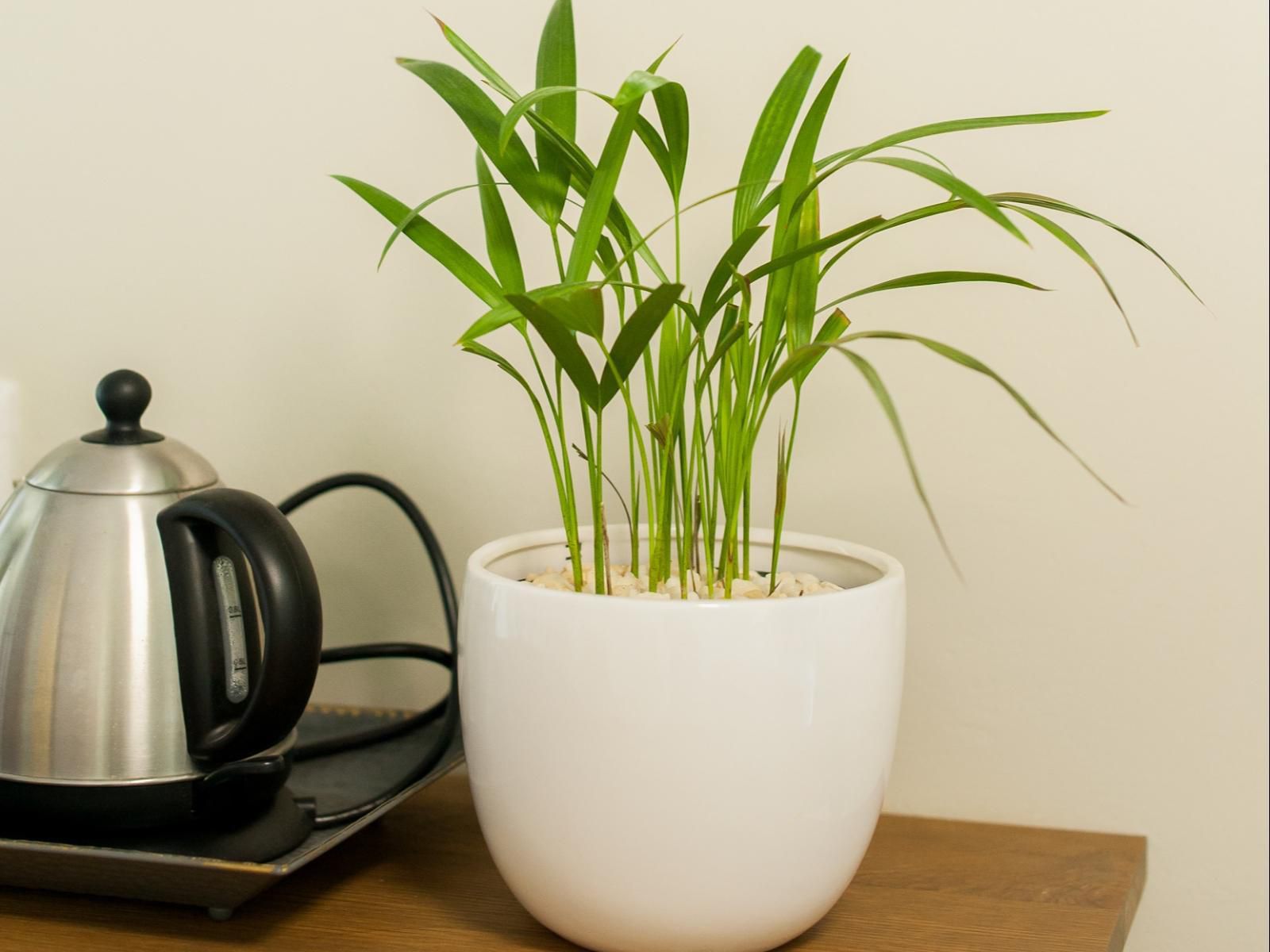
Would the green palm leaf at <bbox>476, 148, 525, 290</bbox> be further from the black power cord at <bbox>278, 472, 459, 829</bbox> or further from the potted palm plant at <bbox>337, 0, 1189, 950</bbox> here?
the black power cord at <bbox>278, 472, 459, 829</bbox>

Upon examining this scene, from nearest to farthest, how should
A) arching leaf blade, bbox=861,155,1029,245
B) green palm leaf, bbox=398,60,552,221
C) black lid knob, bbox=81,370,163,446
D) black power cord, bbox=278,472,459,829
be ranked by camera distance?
1. arching leaf blade, bbox=861,155,1029,245
2. green palm leaf, bbox=398,60,552,221
3. black lid knob, bbox=81,370,163,446
4. black power cord, bbox=278,472,459,829

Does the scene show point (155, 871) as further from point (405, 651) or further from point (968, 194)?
point (968, 194)

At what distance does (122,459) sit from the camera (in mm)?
701

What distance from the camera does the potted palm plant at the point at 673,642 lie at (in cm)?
57

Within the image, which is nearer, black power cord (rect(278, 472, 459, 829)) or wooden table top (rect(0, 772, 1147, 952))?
wooden table top (rect(0, 772, 1147, 952))

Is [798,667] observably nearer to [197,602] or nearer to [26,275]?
[197,602]

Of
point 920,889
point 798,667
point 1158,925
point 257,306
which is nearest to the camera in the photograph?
point 798,667

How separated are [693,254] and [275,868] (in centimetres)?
51

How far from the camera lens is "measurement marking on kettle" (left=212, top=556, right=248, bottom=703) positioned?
68cm

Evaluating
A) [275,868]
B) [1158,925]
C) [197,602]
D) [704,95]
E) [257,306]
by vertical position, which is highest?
[704,95]

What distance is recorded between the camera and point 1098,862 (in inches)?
30.8

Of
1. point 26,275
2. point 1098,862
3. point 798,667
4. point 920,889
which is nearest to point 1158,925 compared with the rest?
point 1098,862

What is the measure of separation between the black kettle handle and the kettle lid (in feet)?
0.13

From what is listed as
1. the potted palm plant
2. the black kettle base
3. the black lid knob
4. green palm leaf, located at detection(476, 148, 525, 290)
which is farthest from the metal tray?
green palm leaf, located at detection(476, 148, 525, 290)
